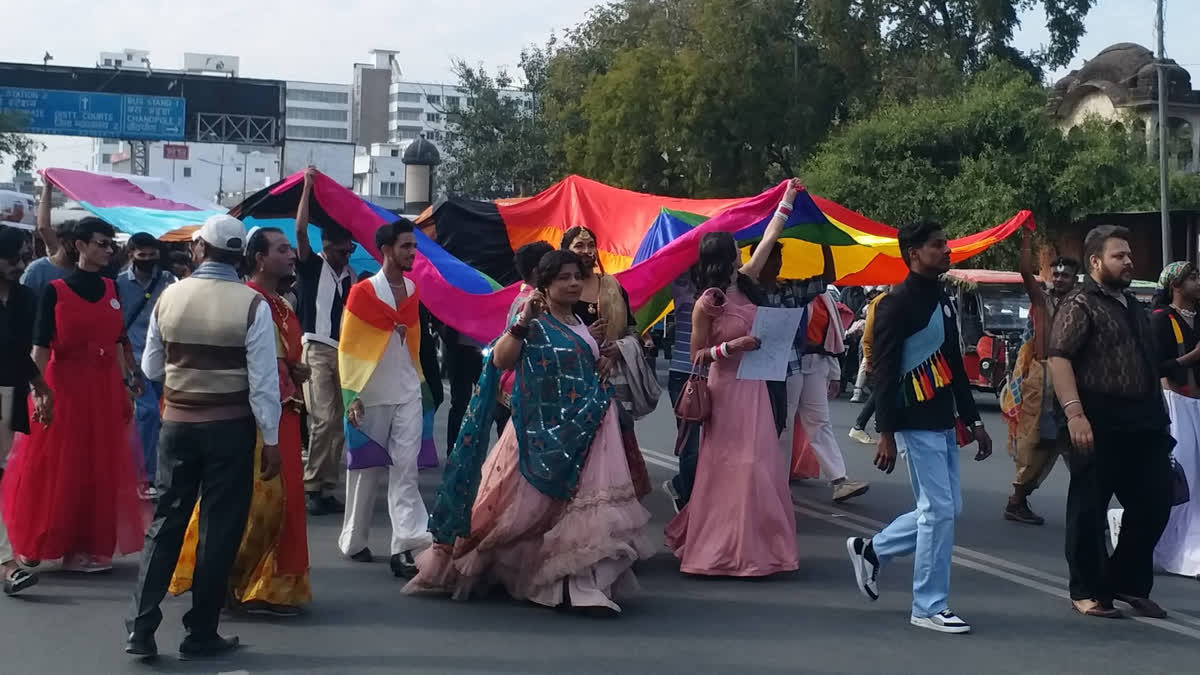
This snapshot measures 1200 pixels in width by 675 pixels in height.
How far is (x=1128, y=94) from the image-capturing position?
47.3m

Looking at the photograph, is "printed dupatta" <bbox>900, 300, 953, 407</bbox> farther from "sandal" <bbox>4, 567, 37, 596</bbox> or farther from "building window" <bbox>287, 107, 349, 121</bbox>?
"building window" <bbox>287, 107, 349, 121</bbox>

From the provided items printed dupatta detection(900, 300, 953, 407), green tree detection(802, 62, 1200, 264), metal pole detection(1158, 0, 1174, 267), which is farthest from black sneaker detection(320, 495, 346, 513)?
green tree detection(802, 62, 1200, 264)

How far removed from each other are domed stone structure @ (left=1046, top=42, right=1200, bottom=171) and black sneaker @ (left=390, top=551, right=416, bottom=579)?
4187cm

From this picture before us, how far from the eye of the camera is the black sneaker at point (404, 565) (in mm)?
8062

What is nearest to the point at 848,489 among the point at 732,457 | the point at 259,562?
the point at 732,457

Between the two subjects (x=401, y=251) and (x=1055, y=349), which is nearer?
(x=1055, y=349)

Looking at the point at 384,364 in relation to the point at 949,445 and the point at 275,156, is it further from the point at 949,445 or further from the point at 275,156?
the point at 275,156

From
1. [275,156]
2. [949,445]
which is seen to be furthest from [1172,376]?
Answer: [275,156]

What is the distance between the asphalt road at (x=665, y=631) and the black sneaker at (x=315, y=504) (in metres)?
1.44

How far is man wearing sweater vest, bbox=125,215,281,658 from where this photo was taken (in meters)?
6.22

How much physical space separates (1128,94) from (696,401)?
140ft

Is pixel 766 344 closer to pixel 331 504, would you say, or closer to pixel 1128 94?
pixel 331 504

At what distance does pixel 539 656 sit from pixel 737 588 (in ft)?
5.95

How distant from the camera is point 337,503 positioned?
1048 cm
